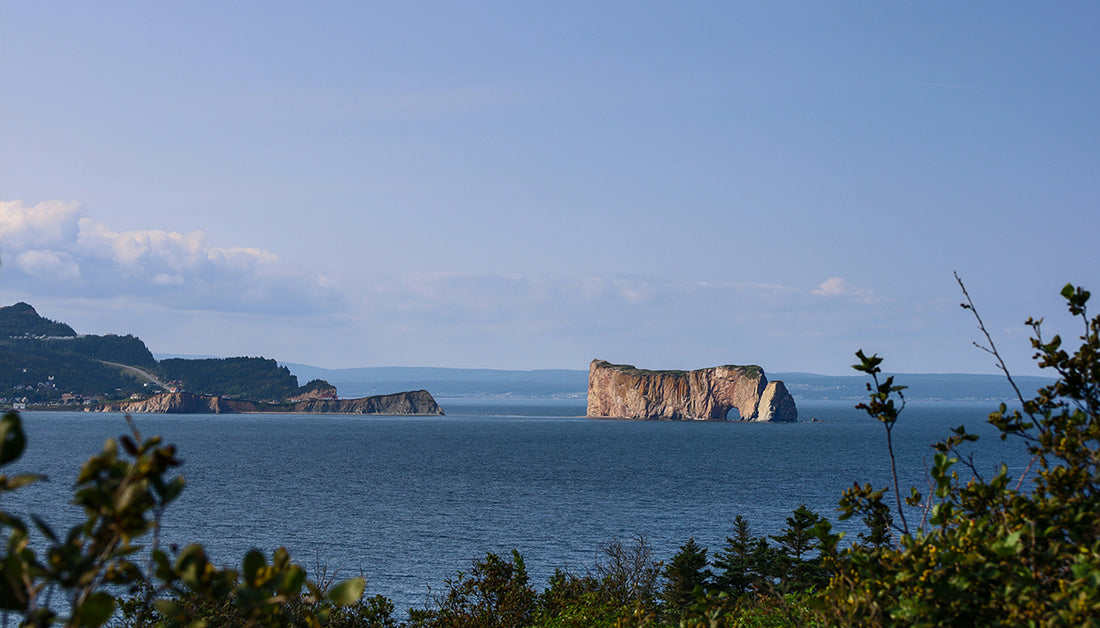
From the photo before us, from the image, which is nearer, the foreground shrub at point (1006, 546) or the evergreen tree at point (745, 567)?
the foreground shrub at point (1006, 546)

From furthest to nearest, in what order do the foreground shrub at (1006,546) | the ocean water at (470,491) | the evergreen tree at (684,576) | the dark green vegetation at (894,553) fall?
the ocean water at (470,491)
the evergreen tree at (684,576)
the foreground shrub at (1006,546)
the dark green vegetation at (894,553)

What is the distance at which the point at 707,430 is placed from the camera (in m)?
171

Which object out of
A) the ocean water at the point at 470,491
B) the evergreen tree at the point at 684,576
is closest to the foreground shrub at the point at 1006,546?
the evergreen tree at the point at 684,576

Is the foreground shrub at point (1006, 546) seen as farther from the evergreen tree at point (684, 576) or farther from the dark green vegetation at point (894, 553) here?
the evergreen tree at point (684, 576)

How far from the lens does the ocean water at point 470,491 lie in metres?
50.1

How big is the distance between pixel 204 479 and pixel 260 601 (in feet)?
303

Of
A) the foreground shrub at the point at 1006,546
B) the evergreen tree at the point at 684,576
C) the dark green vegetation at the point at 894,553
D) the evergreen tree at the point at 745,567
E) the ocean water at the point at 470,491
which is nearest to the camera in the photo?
the dark green vegetation at the point at 894,553

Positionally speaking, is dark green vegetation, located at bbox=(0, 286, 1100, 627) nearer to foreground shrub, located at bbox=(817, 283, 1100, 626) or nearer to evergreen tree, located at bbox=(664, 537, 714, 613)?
foreground shrub, located at bbox=(817, 283, 1100, 626)

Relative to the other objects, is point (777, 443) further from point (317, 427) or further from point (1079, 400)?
point (1079, 400)

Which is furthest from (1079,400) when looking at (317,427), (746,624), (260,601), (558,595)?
(317,427)

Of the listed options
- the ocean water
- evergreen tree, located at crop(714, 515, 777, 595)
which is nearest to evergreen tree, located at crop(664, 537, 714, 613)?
evergreen tree, located at crop(714, 515, 777, 595)

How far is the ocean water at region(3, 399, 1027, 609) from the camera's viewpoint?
164 ft

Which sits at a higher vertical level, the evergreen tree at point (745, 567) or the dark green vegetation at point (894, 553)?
the dark green vegetation at point (894, 553)

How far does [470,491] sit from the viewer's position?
79.1 m
